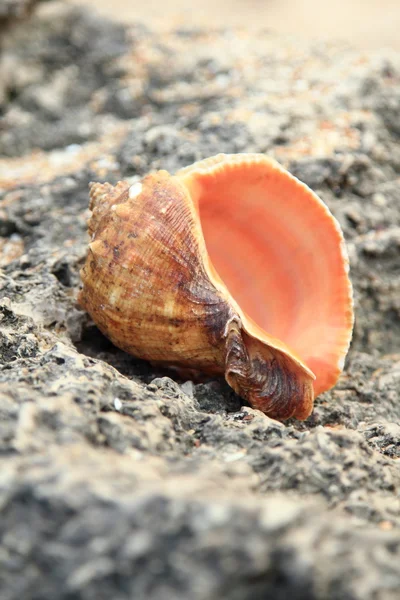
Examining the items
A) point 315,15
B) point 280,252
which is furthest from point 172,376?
point 315,15

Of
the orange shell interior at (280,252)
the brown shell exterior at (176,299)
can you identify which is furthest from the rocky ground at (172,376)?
the orange shell interior at (280,252)

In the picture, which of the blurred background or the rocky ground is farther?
the blurred background

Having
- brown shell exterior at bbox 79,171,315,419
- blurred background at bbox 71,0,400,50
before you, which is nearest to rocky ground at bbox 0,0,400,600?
brown shell exterior at bbox 79,171,315,419

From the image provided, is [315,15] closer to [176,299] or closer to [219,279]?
[219,279]

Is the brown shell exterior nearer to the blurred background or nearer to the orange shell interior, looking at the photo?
the orange shell interior

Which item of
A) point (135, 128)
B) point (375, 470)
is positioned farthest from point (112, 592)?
point (135, 128)

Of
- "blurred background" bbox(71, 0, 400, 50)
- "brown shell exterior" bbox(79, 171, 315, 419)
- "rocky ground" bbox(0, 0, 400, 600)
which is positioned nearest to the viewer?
"rocky ground" bbox(0, 0, 400, 600)
